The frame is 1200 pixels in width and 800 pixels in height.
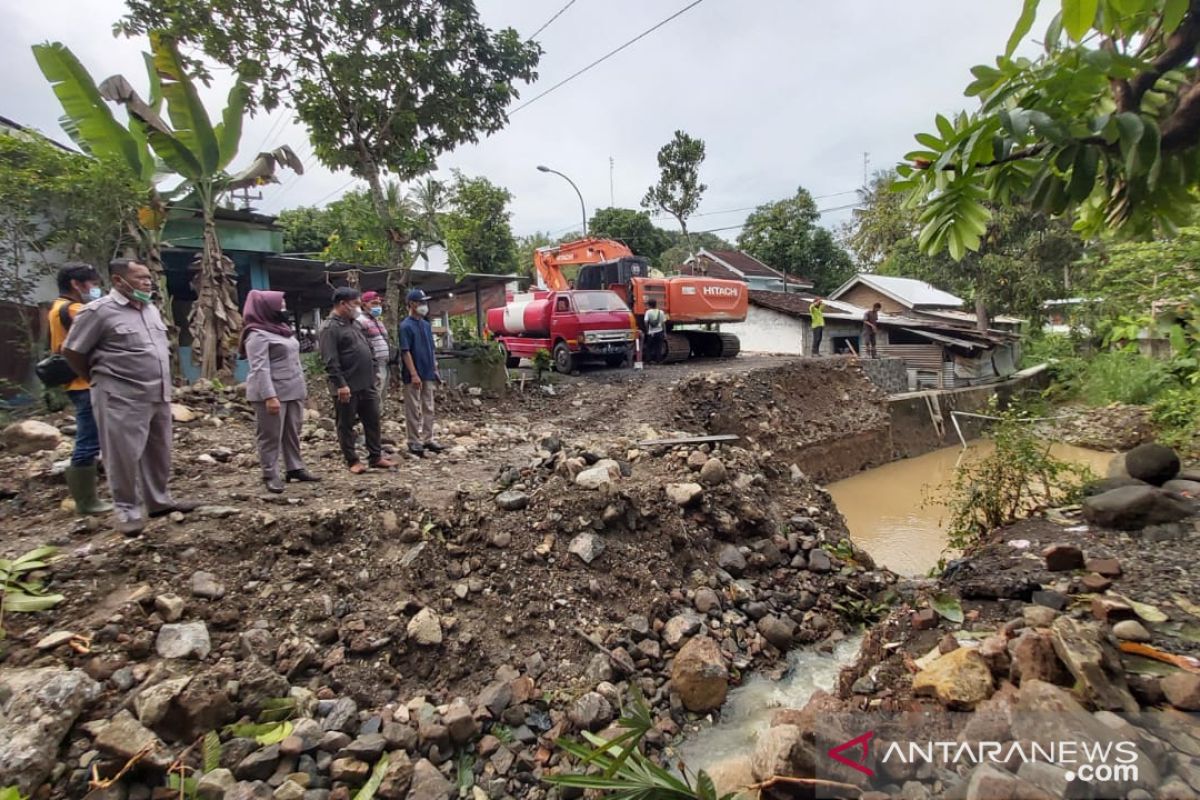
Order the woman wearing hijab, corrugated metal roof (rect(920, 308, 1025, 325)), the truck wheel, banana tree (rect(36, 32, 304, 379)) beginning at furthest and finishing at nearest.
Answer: corrugated metal roof (rect(920, 308, 1025, 325)) < the truck wheel < banana tree (rect(36, 32, 304, 379)) < the woman wearing hijab

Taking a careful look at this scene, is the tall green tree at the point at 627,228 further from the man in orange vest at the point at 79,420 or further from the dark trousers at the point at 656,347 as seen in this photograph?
the man in orange vest at the point at 79,420

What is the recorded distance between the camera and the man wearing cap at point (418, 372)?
608 centimetres

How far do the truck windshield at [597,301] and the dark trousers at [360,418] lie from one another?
6.43 metres

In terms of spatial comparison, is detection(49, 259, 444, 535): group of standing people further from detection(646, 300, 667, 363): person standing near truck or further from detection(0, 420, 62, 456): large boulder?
detection(646, 300, 667, 363): person standing near truck

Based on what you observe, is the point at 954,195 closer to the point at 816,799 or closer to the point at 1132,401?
the point at 816,799

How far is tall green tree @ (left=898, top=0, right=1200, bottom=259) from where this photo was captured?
1.49 m

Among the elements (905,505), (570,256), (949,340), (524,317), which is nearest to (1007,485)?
(905,505)

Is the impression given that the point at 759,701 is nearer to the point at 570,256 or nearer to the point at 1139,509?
the point at 1139,509

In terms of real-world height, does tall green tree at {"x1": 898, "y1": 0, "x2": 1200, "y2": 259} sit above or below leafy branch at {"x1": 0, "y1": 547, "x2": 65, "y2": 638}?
above

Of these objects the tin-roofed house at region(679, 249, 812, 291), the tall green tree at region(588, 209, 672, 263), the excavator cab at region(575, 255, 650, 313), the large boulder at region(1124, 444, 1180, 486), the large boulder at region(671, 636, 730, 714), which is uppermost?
the tall green tree at region(588, 209, 672, 263)

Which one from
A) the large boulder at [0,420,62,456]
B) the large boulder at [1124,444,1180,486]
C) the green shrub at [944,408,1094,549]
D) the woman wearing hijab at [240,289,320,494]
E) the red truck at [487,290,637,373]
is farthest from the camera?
the red truck at [487,290,637,373]

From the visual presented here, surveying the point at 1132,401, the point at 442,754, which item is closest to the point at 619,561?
→ the point at 442,754

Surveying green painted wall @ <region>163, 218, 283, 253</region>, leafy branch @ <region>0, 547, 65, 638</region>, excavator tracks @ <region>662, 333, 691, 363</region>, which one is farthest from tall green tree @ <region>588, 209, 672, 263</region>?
leafy branch @ <region>0, 547, 65, 638</region>

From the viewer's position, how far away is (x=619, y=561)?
4691 millimetres
